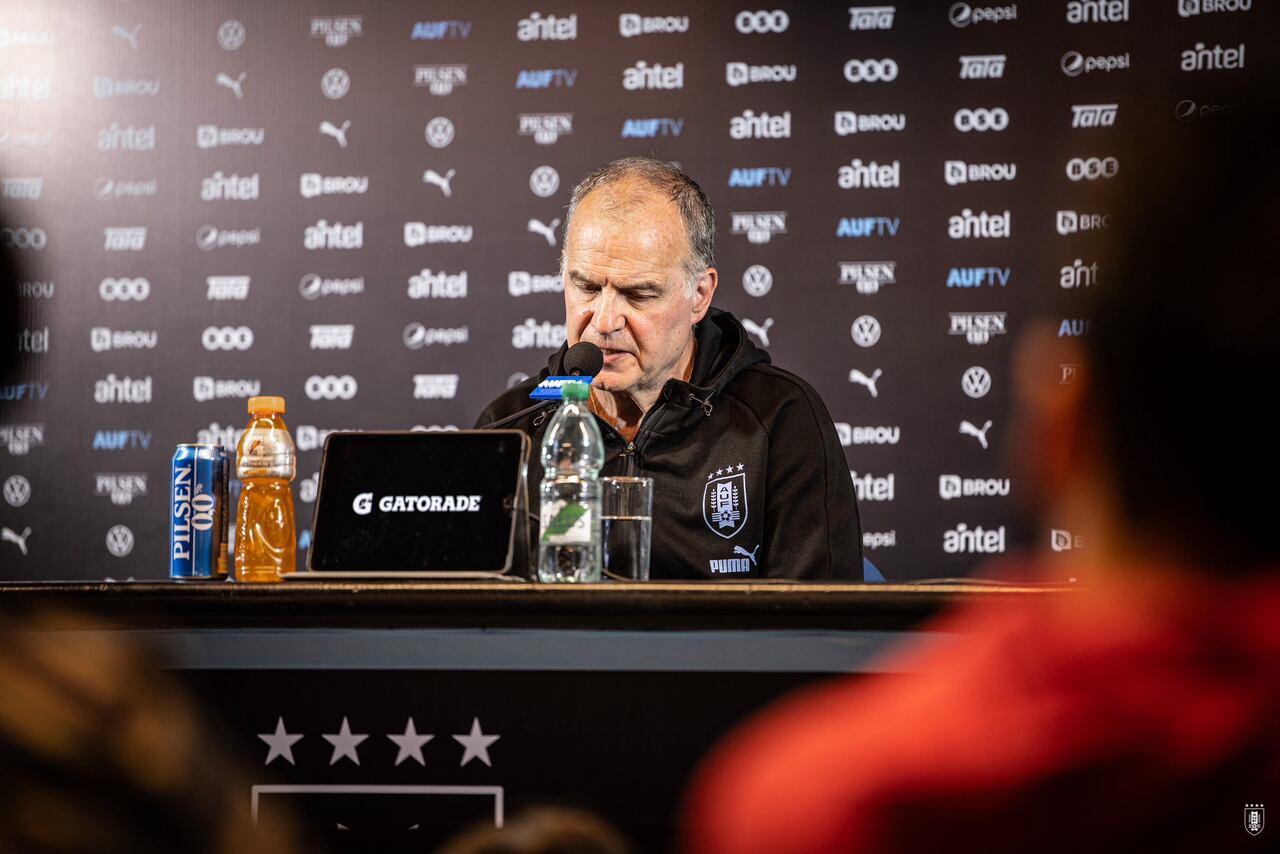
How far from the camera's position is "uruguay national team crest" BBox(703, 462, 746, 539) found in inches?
92.4

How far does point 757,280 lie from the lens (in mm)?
4391

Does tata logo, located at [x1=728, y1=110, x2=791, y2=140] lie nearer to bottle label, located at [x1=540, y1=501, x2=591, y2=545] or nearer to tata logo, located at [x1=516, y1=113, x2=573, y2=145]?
tata logo, located at [x1=516, y1=113, x2=573, y2=145]

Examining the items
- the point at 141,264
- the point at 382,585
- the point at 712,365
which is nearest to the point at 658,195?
the point at 712,365

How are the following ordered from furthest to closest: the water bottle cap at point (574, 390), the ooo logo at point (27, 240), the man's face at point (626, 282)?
the ooo logo at point (27, 240), the man's face at point (626, 282), the water bottle cap at point (574, 390)

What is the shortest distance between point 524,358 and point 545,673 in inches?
121

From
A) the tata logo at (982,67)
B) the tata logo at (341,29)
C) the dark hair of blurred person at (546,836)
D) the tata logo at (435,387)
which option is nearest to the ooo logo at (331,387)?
the tata logo at (435,387)

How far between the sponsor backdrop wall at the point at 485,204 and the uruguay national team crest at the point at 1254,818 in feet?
12.0

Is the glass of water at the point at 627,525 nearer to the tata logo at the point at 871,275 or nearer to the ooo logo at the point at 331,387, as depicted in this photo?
the tata logo at the point at 871,275

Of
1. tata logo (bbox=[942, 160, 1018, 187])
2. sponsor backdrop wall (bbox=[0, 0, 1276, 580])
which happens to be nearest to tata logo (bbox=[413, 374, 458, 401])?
sponsor backdrop wall (bbox=[0, 0, 1276, 580])

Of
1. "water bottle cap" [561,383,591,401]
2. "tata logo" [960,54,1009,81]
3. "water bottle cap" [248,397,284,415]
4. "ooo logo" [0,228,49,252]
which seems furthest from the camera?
"ooo logo" [0,228,49,252]

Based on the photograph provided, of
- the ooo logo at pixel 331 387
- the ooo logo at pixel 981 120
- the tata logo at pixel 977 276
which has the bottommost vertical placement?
the ooo logo at pixel 331 387

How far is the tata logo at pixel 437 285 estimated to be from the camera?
4.52 metres

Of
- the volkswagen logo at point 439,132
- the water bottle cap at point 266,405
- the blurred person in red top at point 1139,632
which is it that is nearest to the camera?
the blurred person in red top at point 1139,632

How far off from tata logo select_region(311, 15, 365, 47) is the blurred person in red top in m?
4.42
